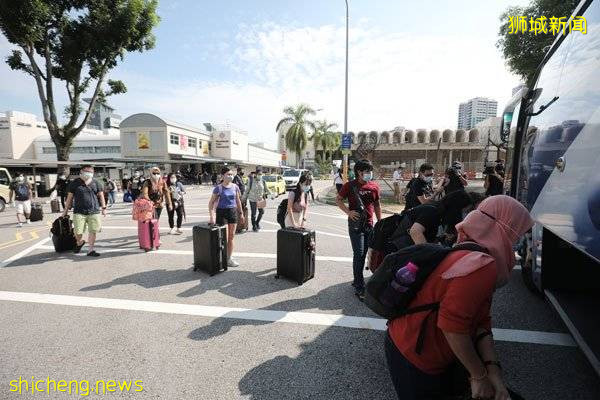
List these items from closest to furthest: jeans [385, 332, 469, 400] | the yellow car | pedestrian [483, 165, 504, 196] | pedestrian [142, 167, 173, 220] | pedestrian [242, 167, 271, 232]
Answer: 1. jeans [385, 332, 469, 400]
2. pedestrian [483, 165, 504, 196]
3. pedestrian [142, 167, 173, 220]
4. pedestrian [242, 167, 271, 232]
5. the yellow car

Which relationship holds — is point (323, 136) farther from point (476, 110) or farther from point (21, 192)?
point (21, 192)

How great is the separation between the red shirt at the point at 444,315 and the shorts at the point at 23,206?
12512 millimetres

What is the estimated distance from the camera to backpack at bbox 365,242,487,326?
4.94 feet

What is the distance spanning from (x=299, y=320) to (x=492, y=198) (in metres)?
2.60

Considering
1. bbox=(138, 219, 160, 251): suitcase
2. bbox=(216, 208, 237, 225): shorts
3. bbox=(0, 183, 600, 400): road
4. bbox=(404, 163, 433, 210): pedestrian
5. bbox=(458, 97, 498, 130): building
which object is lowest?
bbox=(0, 183, 600, 400): road

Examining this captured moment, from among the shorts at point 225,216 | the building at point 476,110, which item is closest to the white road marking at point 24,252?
the shorts at point 225,216

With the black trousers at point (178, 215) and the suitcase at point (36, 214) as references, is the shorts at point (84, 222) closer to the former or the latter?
the black trousers at point (178, 215)

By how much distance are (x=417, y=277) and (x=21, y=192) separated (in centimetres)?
1244

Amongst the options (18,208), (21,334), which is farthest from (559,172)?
(18,208)

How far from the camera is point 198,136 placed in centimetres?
4566

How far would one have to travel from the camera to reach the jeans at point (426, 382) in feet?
5.34

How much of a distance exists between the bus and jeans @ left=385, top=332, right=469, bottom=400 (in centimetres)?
105

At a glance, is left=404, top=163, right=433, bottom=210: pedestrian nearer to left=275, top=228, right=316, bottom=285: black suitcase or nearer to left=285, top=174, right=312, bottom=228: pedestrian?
left=285, top=174, right=312, bottom=228: pedestrian

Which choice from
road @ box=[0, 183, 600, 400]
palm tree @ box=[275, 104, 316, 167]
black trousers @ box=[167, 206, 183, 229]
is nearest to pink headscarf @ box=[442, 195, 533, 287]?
road @ box=[0, 183, 600, 400]
